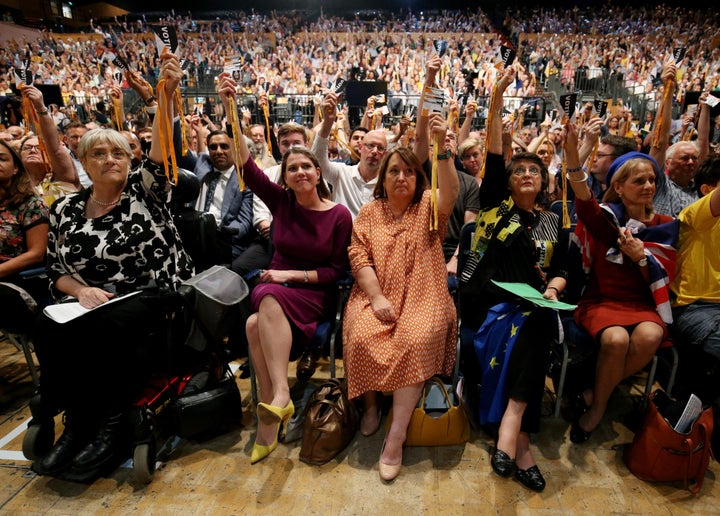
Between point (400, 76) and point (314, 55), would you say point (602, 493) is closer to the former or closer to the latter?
point (400, 76)

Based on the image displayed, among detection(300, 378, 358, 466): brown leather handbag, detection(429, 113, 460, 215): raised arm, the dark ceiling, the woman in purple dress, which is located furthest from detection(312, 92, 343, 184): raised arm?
the dark ceiling

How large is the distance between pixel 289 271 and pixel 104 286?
3.03 ft

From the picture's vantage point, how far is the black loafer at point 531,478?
1.86 m

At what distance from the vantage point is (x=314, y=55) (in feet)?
50.3

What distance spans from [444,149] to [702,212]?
1.36 m

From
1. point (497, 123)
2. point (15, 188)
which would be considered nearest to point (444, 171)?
point (497, 123)

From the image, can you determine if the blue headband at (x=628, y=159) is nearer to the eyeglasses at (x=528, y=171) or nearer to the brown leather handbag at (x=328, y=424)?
the eyeglasses at (x=528, y=171)

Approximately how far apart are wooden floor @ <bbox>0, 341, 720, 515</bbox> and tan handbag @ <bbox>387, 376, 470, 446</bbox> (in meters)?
0.06

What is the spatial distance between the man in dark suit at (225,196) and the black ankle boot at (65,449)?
1354 millimetres

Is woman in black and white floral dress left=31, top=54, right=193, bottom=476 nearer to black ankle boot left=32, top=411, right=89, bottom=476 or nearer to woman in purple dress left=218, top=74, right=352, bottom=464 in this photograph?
black ankle boot left=32, top=411, right=89, bottom=476

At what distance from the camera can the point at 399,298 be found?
2.18 m

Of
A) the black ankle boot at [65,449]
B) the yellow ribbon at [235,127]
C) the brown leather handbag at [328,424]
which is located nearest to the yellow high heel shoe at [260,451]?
the brown leather handbag at [328,424]

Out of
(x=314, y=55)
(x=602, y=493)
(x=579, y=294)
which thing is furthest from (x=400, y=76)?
(x=602, y=493)

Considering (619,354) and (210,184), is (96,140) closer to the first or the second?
(210,184)
